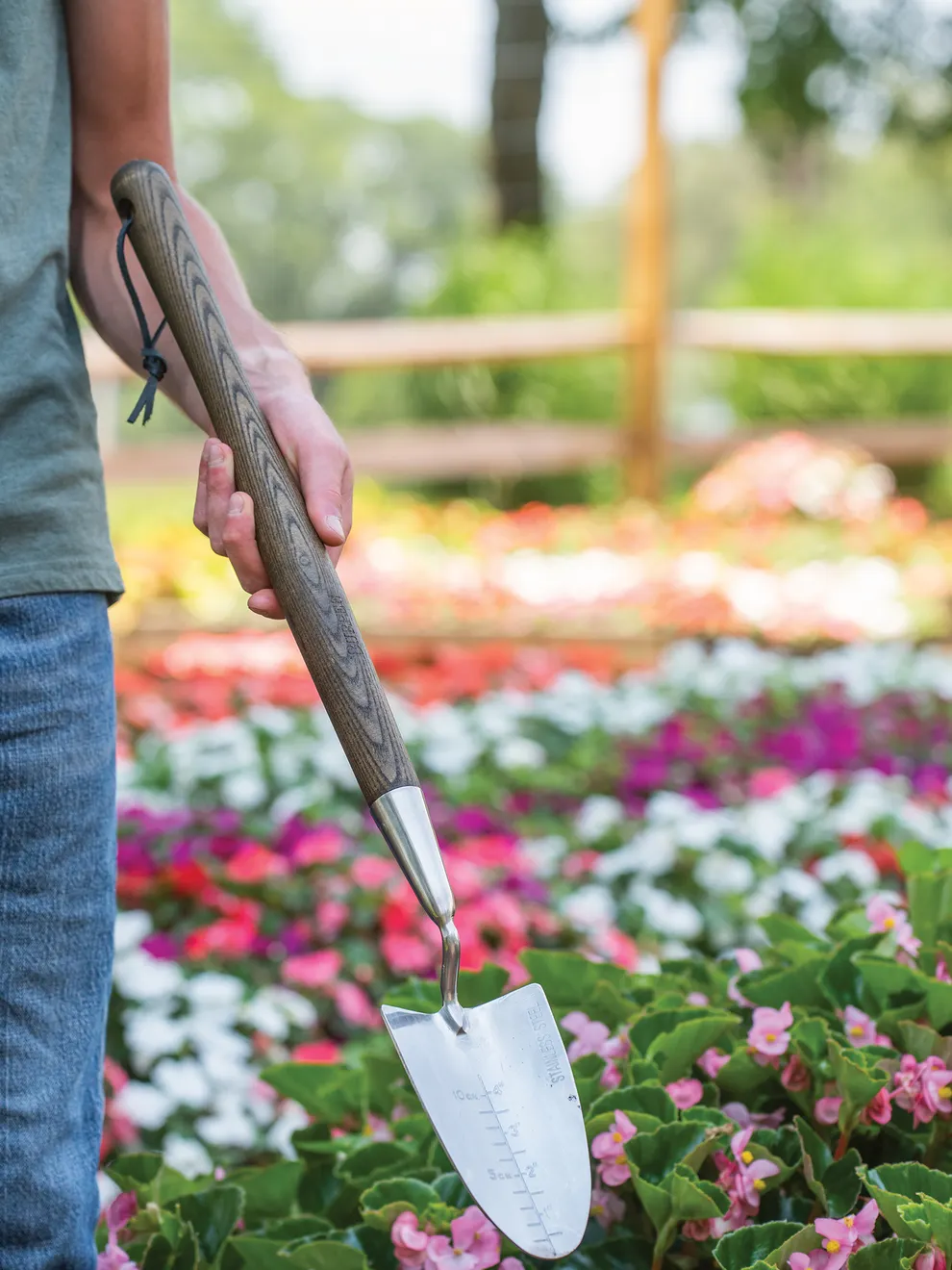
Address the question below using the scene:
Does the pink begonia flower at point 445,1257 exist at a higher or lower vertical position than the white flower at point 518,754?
higher

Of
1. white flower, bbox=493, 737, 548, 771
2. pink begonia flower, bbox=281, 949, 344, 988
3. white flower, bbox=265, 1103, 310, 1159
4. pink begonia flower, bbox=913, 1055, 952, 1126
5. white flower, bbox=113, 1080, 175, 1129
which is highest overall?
pink begonia flower, bbox=913, 1055, 952, 1126

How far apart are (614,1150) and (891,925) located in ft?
1.30

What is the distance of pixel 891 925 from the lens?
141cm

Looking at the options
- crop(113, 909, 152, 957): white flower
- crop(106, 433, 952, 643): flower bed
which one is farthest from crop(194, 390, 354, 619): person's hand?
crop(106, 433, 952, 643): flower bed

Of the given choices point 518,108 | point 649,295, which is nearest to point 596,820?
point 649,295

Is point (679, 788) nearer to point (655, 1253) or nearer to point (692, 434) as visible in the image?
point (655, 1253)

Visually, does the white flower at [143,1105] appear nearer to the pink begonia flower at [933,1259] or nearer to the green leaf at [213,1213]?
the green leaf at [213,1213]

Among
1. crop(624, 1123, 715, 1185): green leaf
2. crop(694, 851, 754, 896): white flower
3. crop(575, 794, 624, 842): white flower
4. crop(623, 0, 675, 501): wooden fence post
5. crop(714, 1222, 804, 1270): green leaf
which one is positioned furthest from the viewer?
crop(623, 0, 675, 501): wooden fence post

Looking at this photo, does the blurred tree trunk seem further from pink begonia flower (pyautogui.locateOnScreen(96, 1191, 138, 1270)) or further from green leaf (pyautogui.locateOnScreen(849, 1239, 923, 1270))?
green leaf (pyautogui.locateOnScreen(849, 1239, 923, 1270))

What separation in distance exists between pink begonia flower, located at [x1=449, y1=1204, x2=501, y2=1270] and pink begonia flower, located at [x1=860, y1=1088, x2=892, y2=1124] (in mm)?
319

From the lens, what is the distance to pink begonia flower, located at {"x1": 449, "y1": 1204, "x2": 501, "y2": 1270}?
1.16 metres

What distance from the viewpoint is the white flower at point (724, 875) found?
2.57 metres

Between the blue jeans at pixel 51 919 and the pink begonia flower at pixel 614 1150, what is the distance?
40 centimetres

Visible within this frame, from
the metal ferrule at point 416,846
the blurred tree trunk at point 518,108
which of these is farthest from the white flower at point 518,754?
the blurred tree trunk at point 518,108
